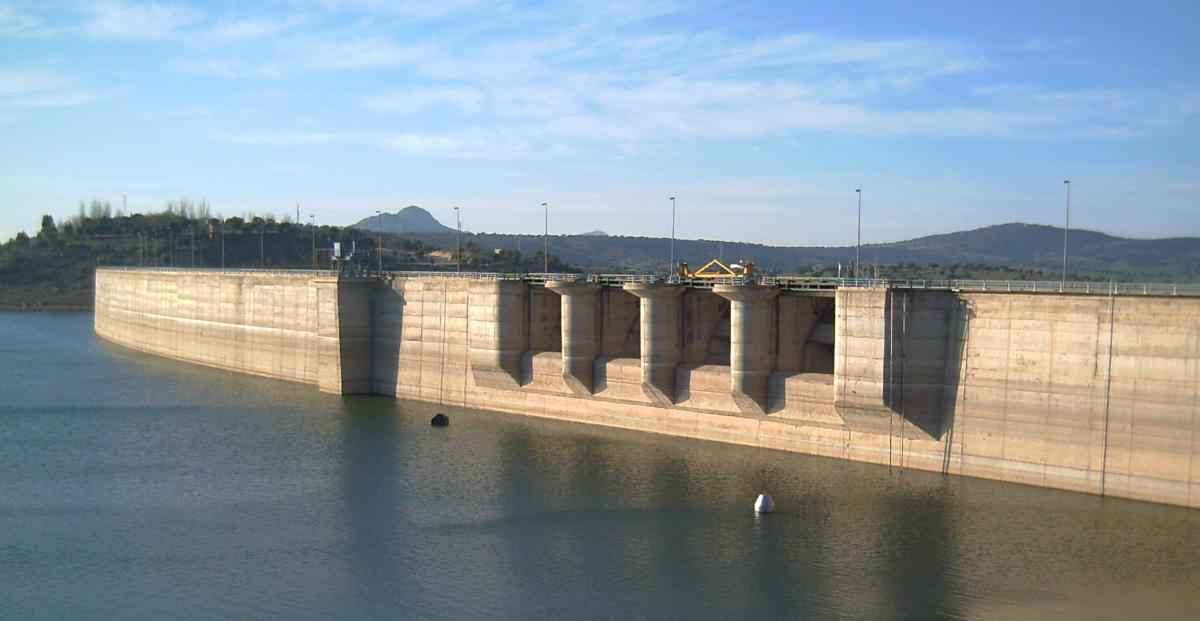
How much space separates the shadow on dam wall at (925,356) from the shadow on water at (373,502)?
19.0 meters

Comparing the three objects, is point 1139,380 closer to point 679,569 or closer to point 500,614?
point 679,569

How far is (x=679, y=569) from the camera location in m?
31.6

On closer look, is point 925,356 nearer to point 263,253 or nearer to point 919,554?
point 919,554

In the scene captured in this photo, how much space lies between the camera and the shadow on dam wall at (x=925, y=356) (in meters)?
41.8

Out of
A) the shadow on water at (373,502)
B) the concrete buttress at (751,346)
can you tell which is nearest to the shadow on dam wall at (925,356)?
the concrete buttress at (751,346)

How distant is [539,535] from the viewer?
35062 millimetres

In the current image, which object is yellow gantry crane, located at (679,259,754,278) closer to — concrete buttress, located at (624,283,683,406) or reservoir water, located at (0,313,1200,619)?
concrete buttress, located at (624,283,683,406)

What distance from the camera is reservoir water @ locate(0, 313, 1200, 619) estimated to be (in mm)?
29188

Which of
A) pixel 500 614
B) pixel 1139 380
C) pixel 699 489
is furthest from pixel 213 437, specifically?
pixel 1139 380

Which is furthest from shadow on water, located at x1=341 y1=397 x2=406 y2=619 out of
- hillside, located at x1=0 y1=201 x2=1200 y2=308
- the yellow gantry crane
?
hillside, located at x1=0 y1=201 x2=1200 y2=308

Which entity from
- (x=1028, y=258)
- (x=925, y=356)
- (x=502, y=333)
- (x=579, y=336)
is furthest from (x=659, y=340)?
(x=1028, y=258)

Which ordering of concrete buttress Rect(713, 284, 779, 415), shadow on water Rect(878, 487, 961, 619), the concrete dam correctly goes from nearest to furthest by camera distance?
shadow on water Rect(878, 487, 961, 619) → the concrete dam → concrete buttress Rect(713, 284, 779, 415)

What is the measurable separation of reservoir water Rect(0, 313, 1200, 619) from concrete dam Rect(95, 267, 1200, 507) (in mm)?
1425

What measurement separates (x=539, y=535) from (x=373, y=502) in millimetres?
7529
